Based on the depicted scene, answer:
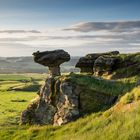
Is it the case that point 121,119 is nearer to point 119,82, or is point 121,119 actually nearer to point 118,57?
point 119,82

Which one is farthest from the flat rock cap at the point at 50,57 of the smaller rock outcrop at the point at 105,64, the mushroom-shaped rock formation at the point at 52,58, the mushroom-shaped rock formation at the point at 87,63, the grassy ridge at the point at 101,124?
the grassy ridge at the point at 101,124

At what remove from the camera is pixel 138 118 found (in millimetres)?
24984

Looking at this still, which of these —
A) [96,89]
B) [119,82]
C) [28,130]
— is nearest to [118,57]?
[119,82]

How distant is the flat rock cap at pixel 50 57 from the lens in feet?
162

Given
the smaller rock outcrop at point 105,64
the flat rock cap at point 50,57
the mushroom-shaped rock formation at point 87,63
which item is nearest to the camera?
the smaller rock outcrop at point 105,64

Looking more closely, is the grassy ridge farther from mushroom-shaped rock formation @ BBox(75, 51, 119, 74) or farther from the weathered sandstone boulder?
mushroom-shaped rock formation @ BBox(75, 51, 119, 74)

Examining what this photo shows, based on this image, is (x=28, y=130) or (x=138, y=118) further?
(x=28, y=130)

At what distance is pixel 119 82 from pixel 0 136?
12.4 m

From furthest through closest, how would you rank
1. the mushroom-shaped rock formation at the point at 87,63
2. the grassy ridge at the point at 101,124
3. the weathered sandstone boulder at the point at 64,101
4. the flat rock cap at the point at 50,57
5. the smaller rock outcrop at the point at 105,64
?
the mushroom-shaped rock formation at the point at 87,63 < the flat rock cap at the point at 50,57 < the smaller rock outcrop at the point at 105,64 < the weathered sandstone boulder at the point at 64,101 < the grassy ridge at the point at 101,124

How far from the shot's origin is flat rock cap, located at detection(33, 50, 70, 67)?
49.3m

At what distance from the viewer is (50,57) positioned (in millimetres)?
49594

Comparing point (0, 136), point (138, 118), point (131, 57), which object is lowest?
Result: point (0, 136)

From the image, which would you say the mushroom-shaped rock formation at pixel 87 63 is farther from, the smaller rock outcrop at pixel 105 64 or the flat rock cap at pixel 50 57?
the smaller rock outcrop at pixel 105 64

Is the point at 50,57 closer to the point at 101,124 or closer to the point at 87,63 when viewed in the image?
Answer: the point at 87,63
